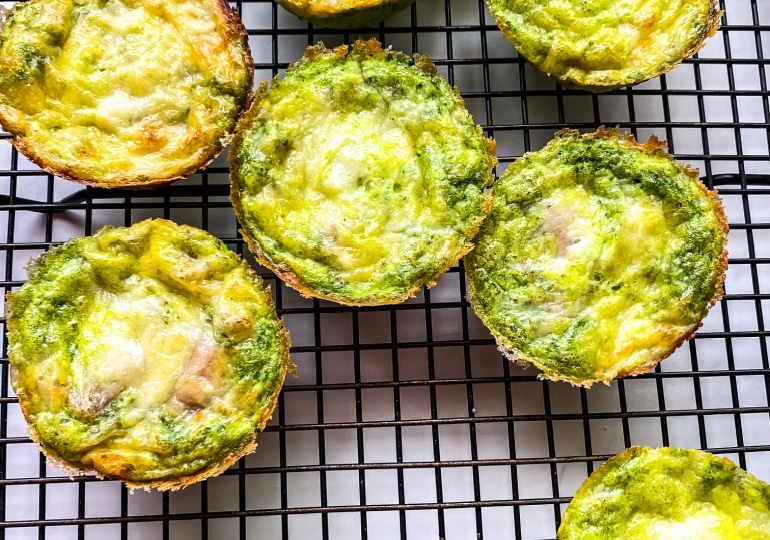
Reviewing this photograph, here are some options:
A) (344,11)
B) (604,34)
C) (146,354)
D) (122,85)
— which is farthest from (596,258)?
(122,85)

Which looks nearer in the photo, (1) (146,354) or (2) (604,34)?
(1) (146,354)

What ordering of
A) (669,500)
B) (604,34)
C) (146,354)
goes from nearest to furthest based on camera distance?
1. (146,354)
2. (669,500)
3. (604,34)

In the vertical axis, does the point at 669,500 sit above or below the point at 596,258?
below

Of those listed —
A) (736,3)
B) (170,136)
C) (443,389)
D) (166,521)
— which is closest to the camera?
(170,136)

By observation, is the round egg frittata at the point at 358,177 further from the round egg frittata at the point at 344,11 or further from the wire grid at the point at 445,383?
the wire grid at the point at 445,383

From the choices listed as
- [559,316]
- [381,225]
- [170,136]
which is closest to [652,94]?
[559,316]

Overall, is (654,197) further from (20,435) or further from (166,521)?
(20,435)

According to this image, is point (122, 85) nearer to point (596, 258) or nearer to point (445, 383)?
point (445, 383)
